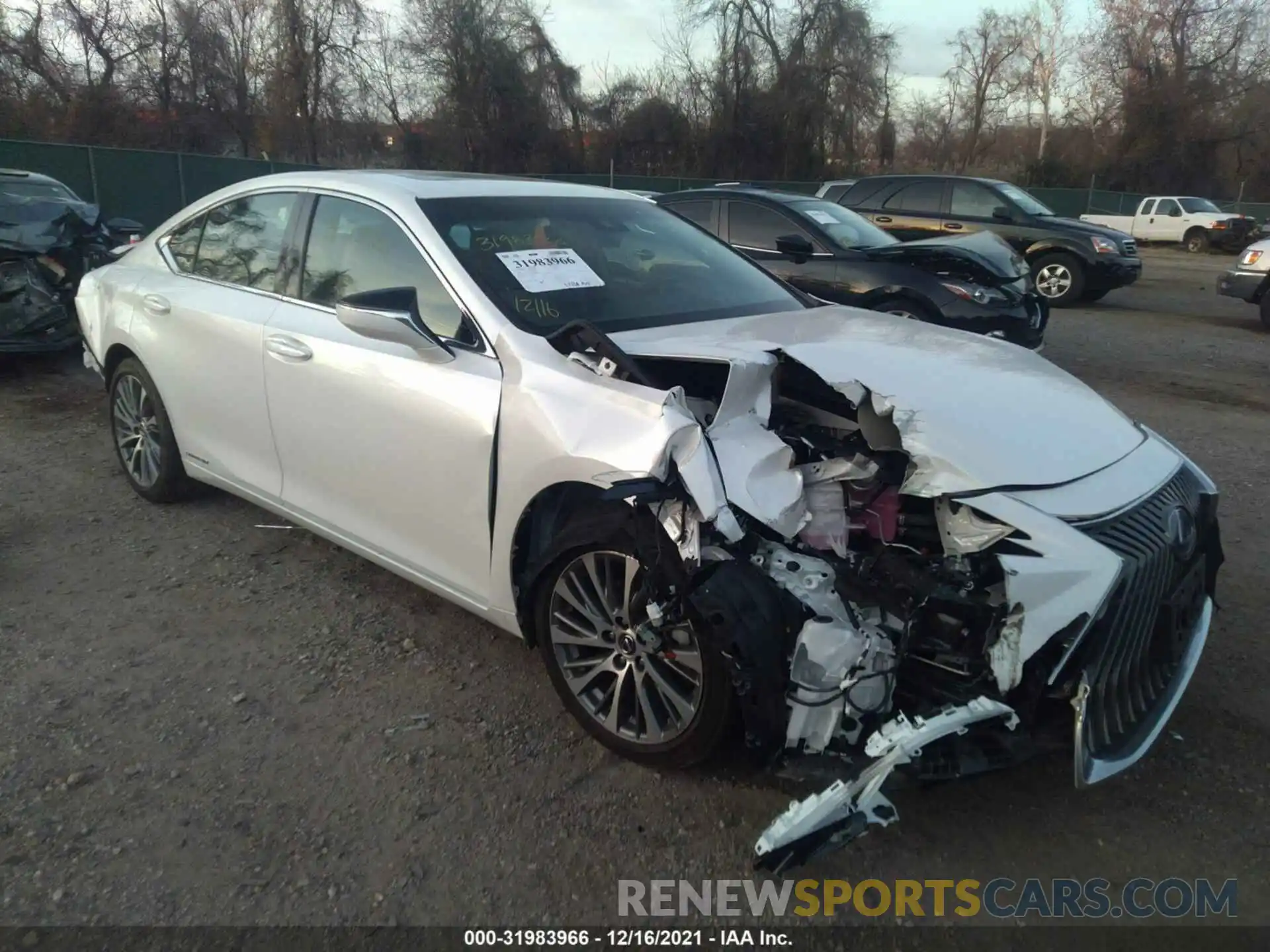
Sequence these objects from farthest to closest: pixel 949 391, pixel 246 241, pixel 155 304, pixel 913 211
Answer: pixel 913 211
pixel 155 304
pixel 246 241
pixel 949 391

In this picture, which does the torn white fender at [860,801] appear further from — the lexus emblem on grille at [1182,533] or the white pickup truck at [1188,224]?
the white pickup truck at [1188,224]

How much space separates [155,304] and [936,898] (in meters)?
4.22

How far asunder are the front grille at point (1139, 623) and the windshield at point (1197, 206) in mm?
29354

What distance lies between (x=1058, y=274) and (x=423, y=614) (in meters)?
12.3

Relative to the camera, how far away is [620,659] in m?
2.86

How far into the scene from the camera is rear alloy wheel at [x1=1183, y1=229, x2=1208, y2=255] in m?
26.7

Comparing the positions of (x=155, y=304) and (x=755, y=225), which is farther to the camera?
(x=755, y=225)

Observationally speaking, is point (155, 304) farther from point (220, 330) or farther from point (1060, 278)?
point (1060, 278)

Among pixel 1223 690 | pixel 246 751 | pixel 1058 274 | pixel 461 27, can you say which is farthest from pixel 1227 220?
pixel 246 751

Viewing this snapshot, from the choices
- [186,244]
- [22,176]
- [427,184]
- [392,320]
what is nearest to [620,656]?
[392,320]

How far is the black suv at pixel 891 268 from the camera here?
298 inches

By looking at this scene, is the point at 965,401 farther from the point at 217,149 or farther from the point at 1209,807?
the point at 217,149

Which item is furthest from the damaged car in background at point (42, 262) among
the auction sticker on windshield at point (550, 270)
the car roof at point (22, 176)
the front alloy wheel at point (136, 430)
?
the auction sticker on windshield at point (550, 270)

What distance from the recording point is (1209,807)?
9.14 ft
